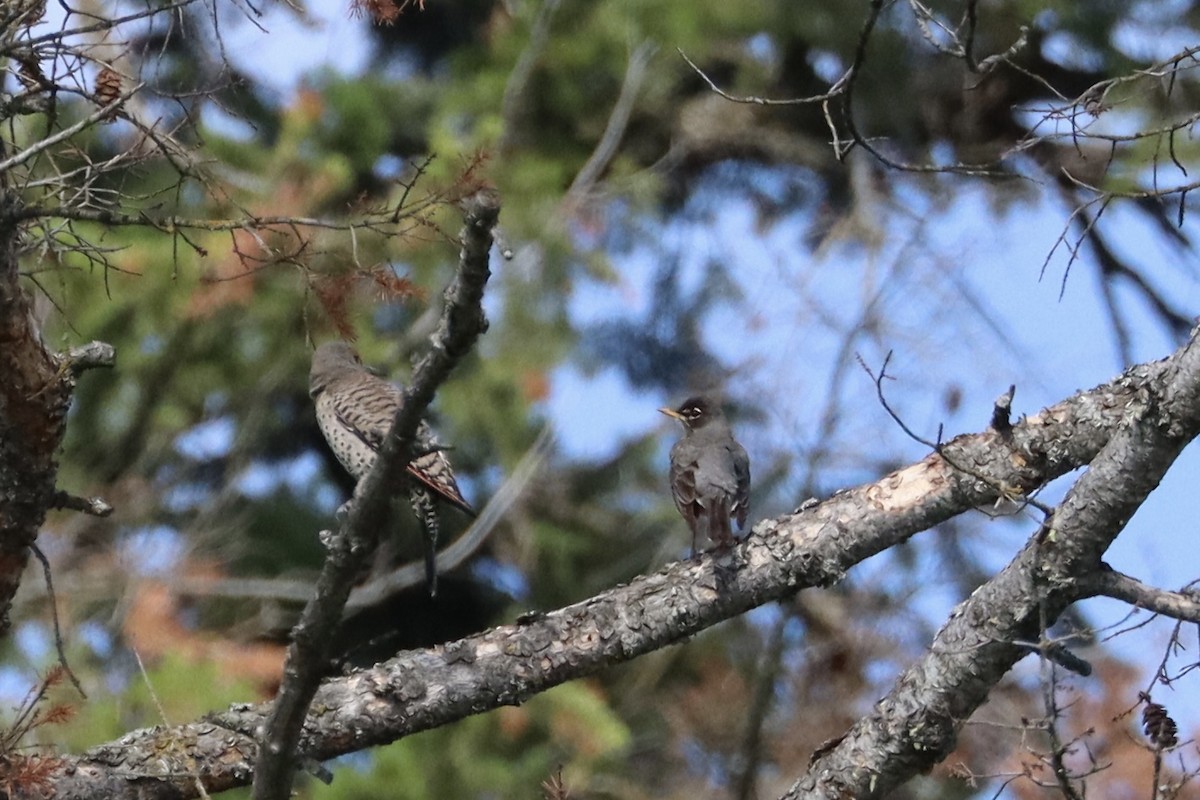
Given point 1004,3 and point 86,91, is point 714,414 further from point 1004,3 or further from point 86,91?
point 1004,3

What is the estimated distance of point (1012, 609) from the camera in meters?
3.29

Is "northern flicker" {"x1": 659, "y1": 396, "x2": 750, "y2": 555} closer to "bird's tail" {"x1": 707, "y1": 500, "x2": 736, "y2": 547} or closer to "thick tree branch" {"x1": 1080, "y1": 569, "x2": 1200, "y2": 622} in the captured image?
"bird's tail" {"x1": 707, "y1": 500, "x2": 736, "y2": 547}

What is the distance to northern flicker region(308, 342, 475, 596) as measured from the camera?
5336mm

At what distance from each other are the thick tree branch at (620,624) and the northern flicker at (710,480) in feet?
1.48

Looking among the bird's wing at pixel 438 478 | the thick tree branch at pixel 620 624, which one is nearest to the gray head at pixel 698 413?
the bird's wing at pixel 438 478

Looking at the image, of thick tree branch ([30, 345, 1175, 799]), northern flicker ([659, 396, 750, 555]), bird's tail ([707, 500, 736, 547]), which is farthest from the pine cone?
northern flicker ([659, 396, 750, 555])

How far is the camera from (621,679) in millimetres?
9195

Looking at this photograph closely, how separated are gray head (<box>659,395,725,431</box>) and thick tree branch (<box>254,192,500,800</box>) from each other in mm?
2718

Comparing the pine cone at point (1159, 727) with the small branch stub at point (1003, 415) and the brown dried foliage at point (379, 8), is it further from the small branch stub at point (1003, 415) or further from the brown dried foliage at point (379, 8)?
the brown dried foliage at point (379, 8)

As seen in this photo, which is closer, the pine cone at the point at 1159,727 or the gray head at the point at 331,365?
the pine cone at the point at 1159,727

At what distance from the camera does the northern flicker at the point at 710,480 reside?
445cm

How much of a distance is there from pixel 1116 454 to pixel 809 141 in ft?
22.4

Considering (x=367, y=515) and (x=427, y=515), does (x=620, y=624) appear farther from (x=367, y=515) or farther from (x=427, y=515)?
(x=427, y=515)

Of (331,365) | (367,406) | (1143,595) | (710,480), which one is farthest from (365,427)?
(1143,595)
